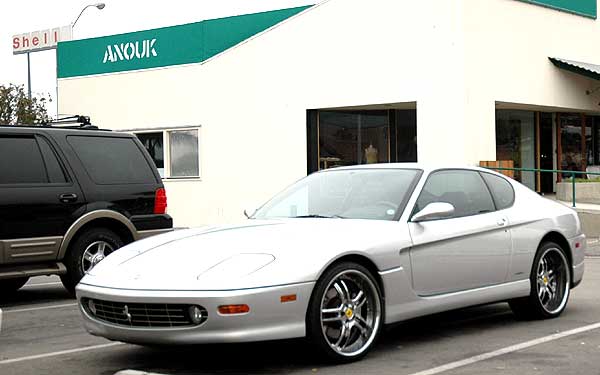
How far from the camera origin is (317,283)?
235 inches

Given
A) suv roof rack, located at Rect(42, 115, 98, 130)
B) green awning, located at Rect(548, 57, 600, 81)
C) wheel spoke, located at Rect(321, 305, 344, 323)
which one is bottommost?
wheel spoke, located at Rect(321, 305, 344, 323)

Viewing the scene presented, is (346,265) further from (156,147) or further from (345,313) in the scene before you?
(156,147)

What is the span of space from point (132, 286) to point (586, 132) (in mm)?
22068

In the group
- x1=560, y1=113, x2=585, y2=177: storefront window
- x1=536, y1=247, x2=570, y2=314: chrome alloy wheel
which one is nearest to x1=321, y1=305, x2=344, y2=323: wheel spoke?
x1=536, y1=247, x2=570, y2=314: chrome alloy wheel

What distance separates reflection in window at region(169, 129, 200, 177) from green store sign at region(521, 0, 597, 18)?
9954 millimetres

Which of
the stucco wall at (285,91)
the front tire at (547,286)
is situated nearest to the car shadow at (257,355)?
the front tire at (547,286)

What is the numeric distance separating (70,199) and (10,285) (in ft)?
5.98

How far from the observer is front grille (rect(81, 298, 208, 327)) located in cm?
574

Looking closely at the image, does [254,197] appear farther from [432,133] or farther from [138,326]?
[138,326]

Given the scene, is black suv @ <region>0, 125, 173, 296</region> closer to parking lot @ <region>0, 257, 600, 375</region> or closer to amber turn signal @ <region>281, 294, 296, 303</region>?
parking lot @ <region>0, 257, 600, 375</region>

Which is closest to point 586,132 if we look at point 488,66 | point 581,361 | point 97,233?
point 488,66

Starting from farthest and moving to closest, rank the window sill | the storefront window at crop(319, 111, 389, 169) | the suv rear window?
1. the window sill
2. the storefront window at crop(319, 111, 389, 169)
3. the suv rear window

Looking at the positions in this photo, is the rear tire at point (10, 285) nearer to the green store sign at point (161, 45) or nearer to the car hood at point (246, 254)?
the car hood at point (246, 254)

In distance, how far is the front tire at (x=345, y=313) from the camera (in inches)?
235
